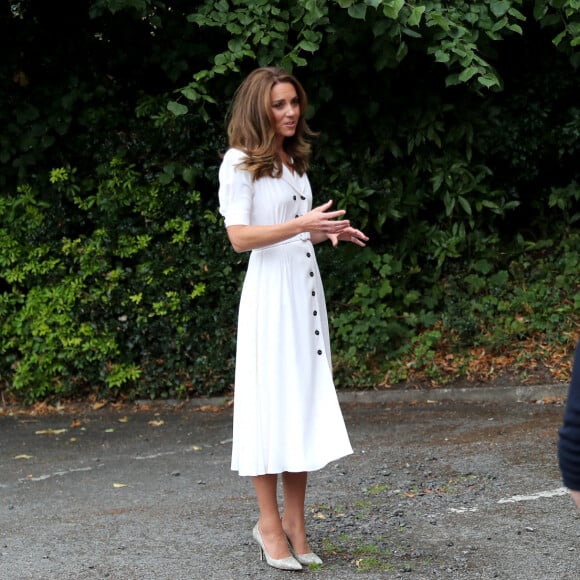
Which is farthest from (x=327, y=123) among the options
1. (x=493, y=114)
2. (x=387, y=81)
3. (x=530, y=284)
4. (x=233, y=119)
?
(x=233, y=119)

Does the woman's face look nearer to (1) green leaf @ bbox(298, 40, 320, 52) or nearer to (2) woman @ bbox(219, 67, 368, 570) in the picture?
(2) woman @ bbox(219, 67, 368, 570)

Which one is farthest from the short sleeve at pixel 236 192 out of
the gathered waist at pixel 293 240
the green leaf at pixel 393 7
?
the green leaf at pixel 393 7

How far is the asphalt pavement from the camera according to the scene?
183 inches

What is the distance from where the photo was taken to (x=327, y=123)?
9.70 m

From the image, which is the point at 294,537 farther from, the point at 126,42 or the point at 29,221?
the point at 126,42

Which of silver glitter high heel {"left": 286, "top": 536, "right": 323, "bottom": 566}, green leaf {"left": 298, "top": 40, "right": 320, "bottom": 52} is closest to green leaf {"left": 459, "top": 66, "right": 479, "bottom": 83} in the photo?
green leaf {"left": 298, "top": 40, "right": 320, "bottom": 52}

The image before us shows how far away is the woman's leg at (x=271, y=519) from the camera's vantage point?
4.47 m

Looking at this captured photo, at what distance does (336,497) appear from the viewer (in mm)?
5742

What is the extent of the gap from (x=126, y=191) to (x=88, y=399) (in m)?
2.01

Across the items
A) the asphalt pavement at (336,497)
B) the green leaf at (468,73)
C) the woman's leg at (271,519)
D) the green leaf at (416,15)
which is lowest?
the asphalt pavement at (336,497)

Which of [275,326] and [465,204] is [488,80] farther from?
[275,326]

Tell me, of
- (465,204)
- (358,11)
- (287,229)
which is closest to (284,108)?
(287,229)

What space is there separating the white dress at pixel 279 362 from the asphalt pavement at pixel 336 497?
564 mm

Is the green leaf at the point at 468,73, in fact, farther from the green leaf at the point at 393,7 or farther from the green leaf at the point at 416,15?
the green leaf at the point at 393,7
